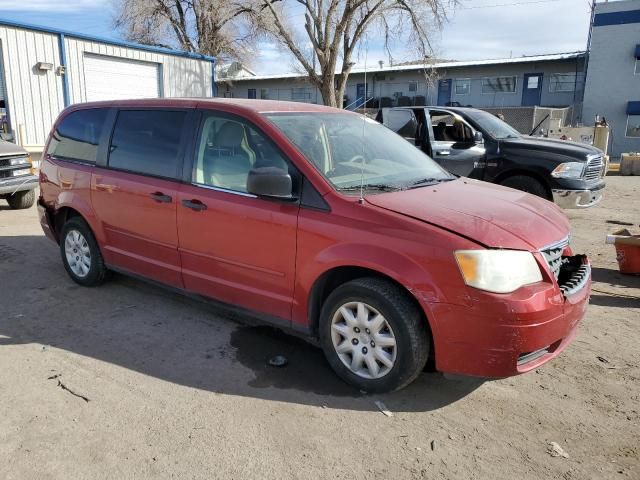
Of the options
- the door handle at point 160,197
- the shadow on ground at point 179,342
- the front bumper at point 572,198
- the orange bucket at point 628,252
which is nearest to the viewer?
the shadow on ground at point 179,342

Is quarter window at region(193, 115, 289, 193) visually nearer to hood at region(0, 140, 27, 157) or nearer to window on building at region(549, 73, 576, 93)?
hood at region(0, 140, 27, 157)

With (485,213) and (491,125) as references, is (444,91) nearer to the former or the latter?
(491,125)

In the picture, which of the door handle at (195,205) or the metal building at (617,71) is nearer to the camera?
the door handle at (195,205)

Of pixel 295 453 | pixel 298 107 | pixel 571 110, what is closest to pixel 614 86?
pixel 571 110

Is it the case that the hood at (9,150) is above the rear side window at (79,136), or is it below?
below

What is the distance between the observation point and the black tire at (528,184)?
25.8 ft

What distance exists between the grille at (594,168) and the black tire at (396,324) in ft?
19.4

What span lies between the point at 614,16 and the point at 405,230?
3118 cm

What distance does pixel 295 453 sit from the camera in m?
2.77

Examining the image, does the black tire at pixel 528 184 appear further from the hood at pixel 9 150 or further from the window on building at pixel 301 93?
the window on building at pixel 301 93

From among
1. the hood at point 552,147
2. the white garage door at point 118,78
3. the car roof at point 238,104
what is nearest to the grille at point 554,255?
the car roof at point 238,104

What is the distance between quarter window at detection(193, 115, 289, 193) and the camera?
12.2ft

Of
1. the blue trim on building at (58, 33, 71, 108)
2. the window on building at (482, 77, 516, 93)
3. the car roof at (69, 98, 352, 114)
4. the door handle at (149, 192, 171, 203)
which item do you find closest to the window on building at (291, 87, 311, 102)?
the window on building at (482, 77, 516, 93)

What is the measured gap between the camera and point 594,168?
7.99 m
